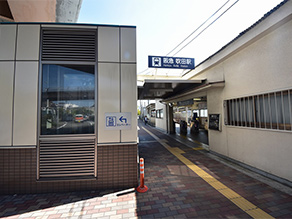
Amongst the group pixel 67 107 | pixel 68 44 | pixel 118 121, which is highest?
pixel 68 44

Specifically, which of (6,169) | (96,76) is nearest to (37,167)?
(6,169)

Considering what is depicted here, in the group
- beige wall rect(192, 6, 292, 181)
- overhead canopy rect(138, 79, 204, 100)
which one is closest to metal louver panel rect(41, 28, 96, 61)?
overhead canopy rect(138, 79, 204, 100)

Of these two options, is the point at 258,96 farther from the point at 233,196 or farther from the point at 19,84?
the point at 19,84

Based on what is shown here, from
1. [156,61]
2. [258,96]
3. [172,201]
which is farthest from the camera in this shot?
[156,61]

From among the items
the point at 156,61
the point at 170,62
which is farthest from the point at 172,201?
the point at 170,62

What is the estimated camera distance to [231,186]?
385 centimetres

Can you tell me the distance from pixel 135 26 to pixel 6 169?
5346 mm

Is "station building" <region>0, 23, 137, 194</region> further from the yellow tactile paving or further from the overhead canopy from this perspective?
the overhead canopy

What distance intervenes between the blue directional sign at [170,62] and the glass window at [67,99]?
15.9ft

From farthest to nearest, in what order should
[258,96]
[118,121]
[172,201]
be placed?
[258,96], [118,121], [172,201]

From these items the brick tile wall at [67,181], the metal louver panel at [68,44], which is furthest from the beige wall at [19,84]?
the brick tile wall at [67,181]

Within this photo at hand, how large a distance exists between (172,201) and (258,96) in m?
4.43

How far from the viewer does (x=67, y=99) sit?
13.2 ft

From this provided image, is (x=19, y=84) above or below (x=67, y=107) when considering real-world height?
above
